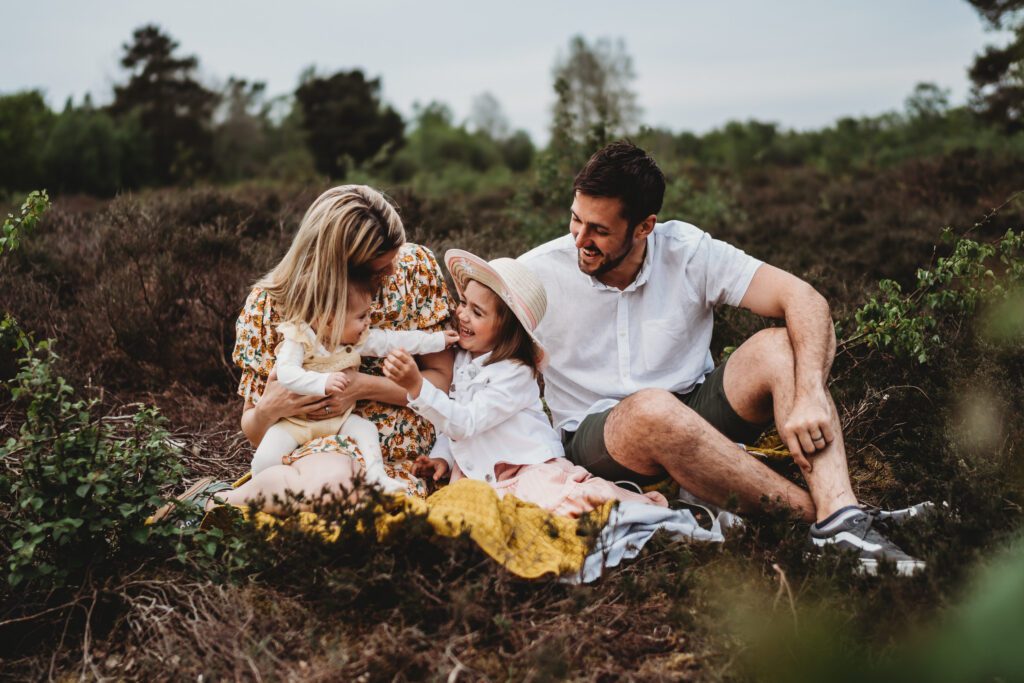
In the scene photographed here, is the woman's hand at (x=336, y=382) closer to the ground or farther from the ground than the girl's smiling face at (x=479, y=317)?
closer to the ground

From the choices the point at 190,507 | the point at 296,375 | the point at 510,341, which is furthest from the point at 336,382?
the point at 510,341

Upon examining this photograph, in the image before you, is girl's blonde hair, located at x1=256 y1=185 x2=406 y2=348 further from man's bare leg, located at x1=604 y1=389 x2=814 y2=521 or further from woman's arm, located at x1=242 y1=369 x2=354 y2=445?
man's bare leg, located at x1=604 y1=389 x2=814 y2=521

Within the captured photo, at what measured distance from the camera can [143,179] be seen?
23031mm

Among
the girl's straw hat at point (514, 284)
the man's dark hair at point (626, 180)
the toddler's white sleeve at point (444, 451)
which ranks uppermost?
the man's dark hair at point (626, 180)

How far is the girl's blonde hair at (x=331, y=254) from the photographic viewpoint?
10.1 feet

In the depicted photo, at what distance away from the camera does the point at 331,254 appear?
10.1 ft

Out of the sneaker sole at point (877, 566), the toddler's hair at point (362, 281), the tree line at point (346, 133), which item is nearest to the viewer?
the sneaker sole at point (877, 566)

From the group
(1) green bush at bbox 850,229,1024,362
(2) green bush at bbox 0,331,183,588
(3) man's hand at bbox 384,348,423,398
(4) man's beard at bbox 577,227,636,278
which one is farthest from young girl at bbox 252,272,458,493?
(1) green bush at bbox 850,229,1024,362

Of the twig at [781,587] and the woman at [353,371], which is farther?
the woman at [353,371]

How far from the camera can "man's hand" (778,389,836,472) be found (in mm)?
2932

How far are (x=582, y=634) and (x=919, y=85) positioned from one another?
2304 centimetres

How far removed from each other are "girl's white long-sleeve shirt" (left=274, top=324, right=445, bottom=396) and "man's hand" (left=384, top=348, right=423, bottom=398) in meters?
0.19

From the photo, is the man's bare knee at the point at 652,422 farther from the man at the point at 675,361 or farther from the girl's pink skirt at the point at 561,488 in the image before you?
the girl's pink skirt at the point at 561,488

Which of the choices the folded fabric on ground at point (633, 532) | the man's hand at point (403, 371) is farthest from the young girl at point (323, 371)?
the folded fabric on ground at point (633, 532)
